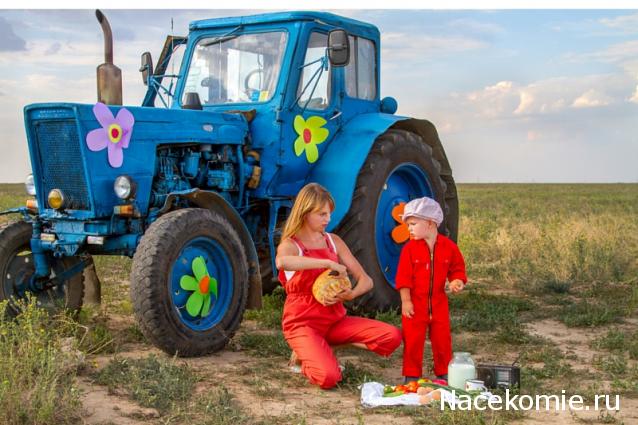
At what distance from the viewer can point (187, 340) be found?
607cm

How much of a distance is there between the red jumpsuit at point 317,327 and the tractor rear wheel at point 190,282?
31.7 inches

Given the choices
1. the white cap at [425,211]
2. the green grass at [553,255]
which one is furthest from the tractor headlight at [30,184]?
the green grass at [553,255]

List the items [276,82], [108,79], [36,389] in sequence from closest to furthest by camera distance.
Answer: [36,389] → [108,79] → [276,82]

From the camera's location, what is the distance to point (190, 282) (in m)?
6.24

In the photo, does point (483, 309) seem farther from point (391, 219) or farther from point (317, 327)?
point (317, 327)

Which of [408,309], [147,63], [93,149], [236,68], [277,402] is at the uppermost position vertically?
[147,63]

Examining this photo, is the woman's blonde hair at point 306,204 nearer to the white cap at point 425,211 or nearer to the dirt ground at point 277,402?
the white cap at point 425,211

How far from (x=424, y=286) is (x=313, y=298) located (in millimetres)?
745

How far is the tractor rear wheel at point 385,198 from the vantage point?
24.9 ft

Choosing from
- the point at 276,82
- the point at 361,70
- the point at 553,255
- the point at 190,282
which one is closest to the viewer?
the point at 190,282

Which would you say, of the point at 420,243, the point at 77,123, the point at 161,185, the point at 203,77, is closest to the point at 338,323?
the point at 420,243

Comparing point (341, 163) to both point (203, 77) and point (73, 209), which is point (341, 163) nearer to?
point (203, 77)

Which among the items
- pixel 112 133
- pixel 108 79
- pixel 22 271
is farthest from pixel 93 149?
pixel 22 271

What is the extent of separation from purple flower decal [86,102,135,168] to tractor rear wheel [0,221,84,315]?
3.84ft
